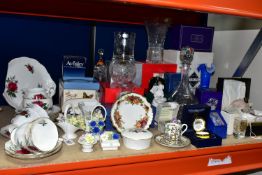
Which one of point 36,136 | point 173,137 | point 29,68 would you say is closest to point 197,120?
point 173,137

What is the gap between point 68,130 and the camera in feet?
2.91

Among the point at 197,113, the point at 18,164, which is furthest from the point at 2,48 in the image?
the point at 197,113

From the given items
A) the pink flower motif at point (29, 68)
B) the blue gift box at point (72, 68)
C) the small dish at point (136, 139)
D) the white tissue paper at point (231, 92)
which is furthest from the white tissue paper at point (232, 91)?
the pink flower motif at point (29, 68)

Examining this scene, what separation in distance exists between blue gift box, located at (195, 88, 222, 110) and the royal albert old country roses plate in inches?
23.5

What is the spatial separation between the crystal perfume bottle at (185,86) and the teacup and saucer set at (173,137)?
0.17m

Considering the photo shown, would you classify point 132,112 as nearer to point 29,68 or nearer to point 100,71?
point 100,71

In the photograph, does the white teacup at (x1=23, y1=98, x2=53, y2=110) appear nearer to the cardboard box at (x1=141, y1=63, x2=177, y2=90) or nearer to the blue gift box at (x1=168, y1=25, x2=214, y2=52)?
the cardboard box at (x1=141, y1=63, x2=177, y2=90)

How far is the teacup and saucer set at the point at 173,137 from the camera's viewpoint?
904mm

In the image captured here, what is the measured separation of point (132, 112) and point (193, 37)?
1.59 ft

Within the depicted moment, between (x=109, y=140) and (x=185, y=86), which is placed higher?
(x=185, y=86)

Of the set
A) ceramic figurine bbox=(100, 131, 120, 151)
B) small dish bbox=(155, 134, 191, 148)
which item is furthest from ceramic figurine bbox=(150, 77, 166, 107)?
ceramic figurine bbox=(100, 131, 120, 151)

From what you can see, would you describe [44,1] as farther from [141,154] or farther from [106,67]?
[141,154]

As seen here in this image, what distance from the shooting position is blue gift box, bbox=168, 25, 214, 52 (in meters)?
1.20

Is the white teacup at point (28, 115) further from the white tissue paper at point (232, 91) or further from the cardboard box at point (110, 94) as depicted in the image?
the white tissue paper at point (232, 91)
